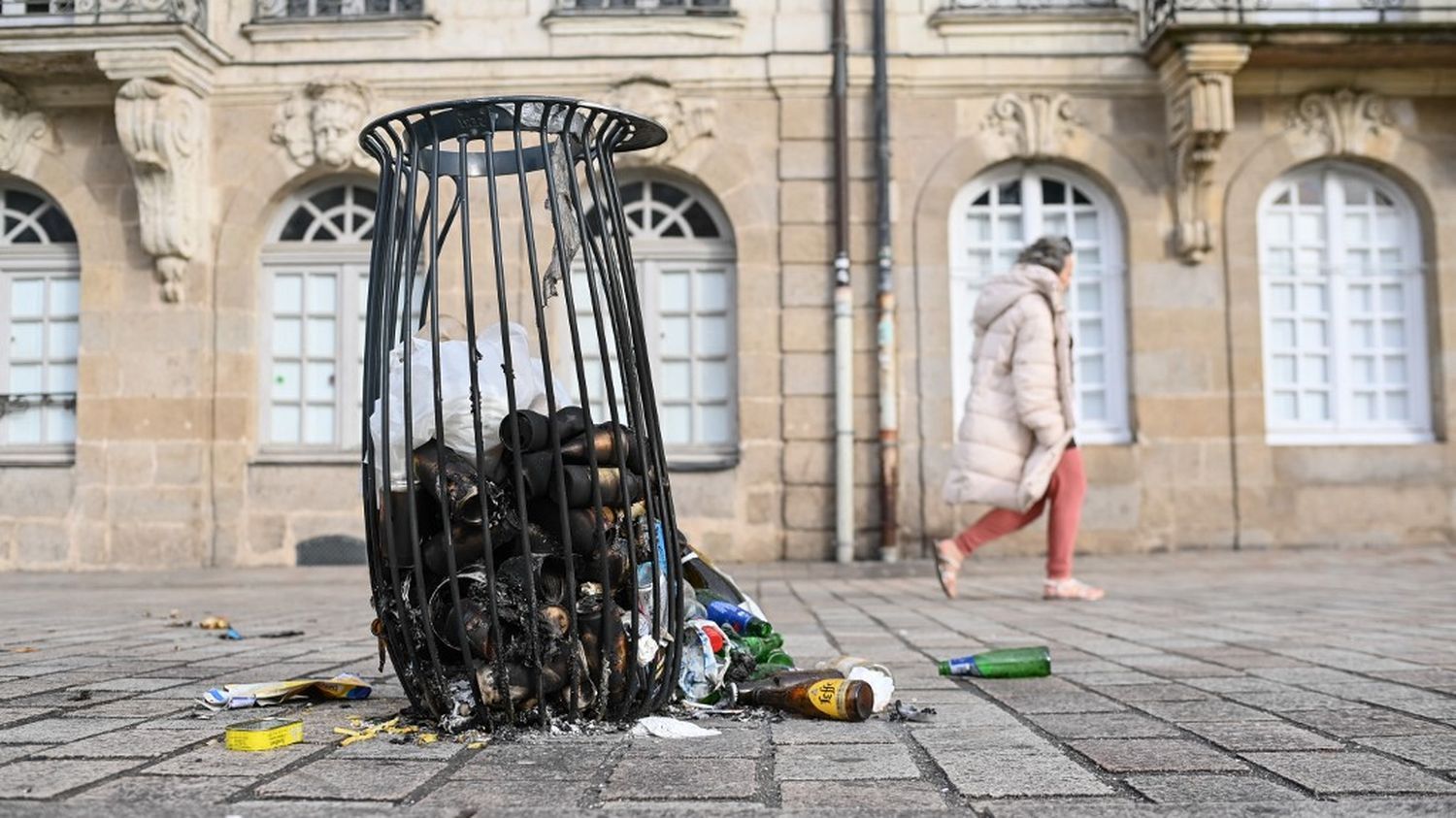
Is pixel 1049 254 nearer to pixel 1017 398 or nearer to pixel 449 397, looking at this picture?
A: pixel 1017 398

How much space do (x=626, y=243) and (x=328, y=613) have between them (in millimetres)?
4931

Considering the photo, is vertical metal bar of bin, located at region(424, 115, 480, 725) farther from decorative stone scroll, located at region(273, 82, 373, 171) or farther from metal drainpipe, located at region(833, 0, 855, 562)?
decorative stone scroll, located at region(273, 82, 373, 171)

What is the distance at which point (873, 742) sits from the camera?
3.04 metres

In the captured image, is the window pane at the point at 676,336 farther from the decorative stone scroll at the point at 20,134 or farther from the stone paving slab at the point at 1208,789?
the stone paving slab at the point at 1208,789

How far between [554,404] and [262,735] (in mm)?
907

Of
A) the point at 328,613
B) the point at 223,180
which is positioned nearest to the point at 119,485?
the point at 223,180

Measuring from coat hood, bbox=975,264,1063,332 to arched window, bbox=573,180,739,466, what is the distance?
453cm

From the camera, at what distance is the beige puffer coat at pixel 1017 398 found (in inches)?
311

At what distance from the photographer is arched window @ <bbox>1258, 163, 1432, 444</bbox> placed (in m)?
12.6

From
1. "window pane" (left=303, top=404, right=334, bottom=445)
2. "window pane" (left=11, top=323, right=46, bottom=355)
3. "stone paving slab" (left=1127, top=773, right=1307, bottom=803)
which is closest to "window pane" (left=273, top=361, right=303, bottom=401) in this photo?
"window pane" (left=303, top=404, right=334, bottom=445)

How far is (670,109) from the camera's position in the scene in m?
12.2


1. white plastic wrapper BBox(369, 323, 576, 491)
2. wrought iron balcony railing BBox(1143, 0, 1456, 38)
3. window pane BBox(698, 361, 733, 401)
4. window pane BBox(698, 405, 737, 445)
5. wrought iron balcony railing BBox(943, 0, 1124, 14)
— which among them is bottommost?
white plastic wrapper BBox(369, 323, 576, 491)

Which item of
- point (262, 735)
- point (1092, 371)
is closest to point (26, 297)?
point (1092, 371)

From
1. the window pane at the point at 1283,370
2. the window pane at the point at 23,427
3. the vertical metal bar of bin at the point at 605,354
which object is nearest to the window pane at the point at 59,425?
the window pane at the point at 23,427
